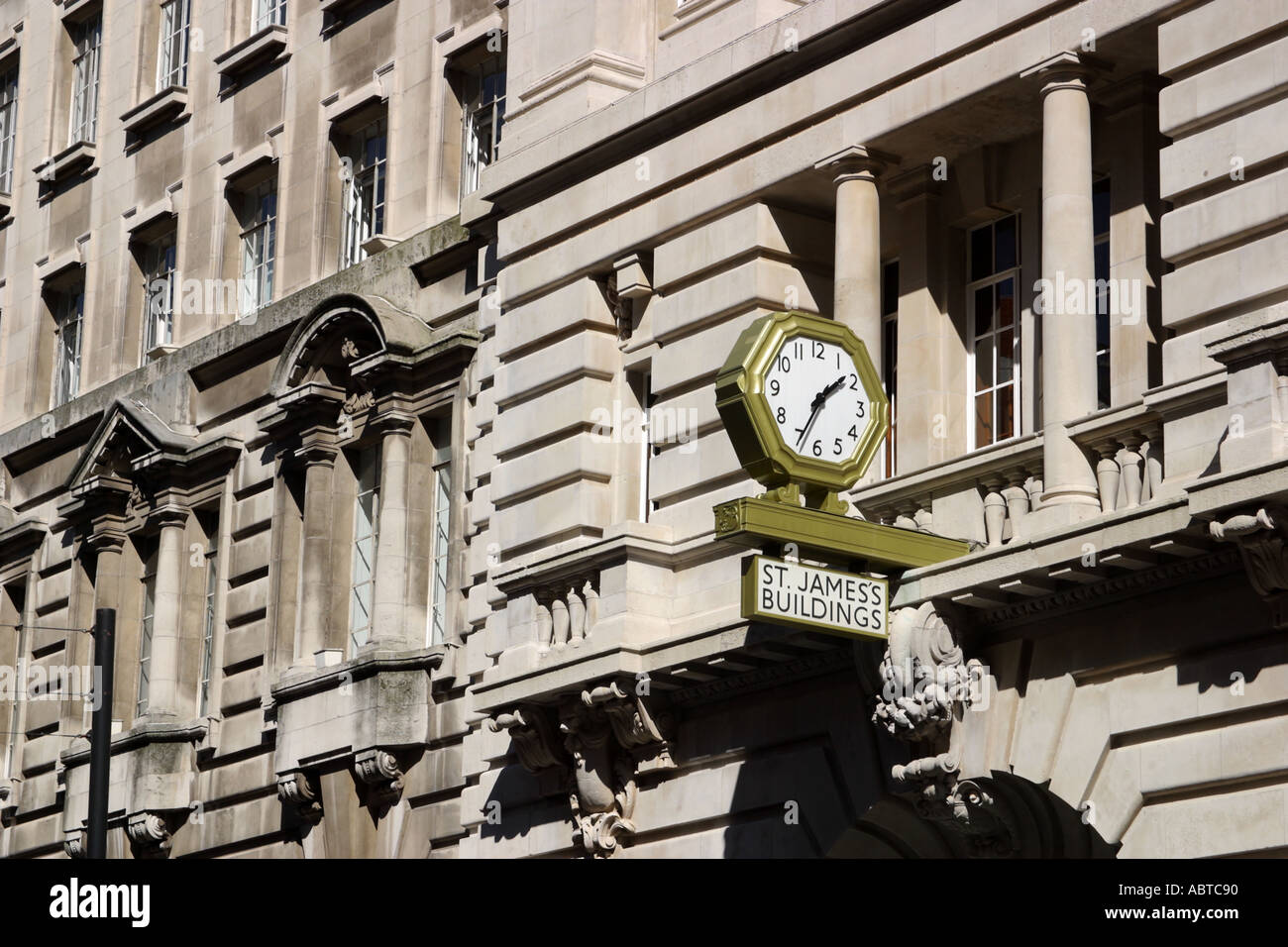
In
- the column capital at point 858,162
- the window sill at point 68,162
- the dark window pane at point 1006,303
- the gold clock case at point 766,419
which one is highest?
the window sill at point 68,162

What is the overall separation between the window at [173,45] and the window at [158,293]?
2.55m

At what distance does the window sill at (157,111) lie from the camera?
40094 mm

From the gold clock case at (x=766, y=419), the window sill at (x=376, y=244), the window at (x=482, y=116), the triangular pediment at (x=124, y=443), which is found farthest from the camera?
the triangular pediment at (x=124, y=443)

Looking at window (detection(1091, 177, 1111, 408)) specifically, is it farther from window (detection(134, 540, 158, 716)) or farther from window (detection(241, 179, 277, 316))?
window (detection(134, 540, 158, 716))

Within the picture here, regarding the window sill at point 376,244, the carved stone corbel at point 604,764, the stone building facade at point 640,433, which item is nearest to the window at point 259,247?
the stone building facade at point 640,433

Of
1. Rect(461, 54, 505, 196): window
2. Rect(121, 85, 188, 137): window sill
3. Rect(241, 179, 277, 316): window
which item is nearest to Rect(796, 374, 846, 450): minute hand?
Rect(461, 54, 505, 196): window

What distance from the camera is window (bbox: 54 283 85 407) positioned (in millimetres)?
42750

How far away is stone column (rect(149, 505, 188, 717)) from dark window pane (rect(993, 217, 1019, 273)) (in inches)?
626

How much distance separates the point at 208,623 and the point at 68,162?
10.2 metres

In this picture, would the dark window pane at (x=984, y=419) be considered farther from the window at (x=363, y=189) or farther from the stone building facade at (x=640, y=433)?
the window at (x=363, y=189)

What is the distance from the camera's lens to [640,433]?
27.6 metres

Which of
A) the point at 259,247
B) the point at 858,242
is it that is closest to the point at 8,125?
the point at 259,247

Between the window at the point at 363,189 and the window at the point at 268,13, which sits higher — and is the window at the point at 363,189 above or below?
below
